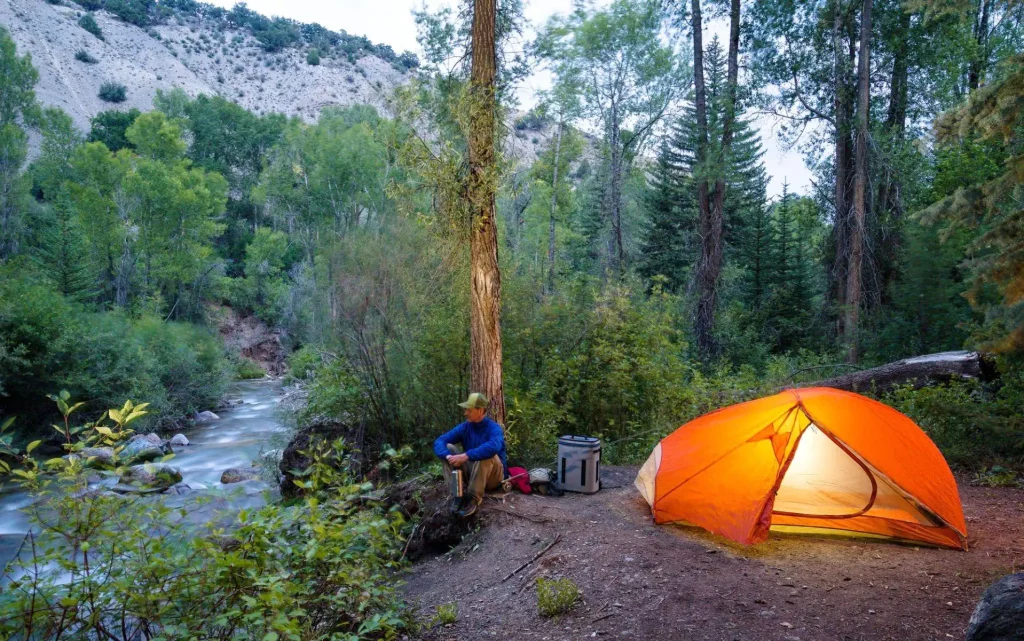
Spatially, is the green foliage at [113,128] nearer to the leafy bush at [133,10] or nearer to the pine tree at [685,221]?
the pine tree at [685,221]

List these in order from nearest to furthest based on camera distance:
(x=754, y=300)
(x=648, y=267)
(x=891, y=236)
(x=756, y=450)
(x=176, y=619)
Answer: (x=176, y=619) < (x=756, y=450) < (x=891, y=236) < (x=754, y=300) < (x=648, y=267)

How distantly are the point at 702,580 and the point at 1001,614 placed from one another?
193cm

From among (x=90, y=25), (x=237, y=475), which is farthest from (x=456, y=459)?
(x=90, y=25)

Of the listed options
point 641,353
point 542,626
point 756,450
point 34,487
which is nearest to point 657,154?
point 641,353

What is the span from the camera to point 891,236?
1619 centimetres

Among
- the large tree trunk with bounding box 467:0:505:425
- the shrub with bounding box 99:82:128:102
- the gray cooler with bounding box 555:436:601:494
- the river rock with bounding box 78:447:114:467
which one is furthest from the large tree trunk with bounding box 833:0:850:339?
the shrub with bounding box 99:82:128:102

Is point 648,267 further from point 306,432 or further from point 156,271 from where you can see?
point 156,271

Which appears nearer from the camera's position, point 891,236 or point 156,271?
point 891,236

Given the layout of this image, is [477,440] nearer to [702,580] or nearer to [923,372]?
[702,580]

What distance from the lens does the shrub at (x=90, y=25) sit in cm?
6925

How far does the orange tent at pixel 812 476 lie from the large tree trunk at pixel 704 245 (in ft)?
31.3

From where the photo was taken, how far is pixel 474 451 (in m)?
6.01

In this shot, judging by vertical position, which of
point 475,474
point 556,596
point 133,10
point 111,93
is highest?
point 133,10

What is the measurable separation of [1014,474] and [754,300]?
45.0 ft
